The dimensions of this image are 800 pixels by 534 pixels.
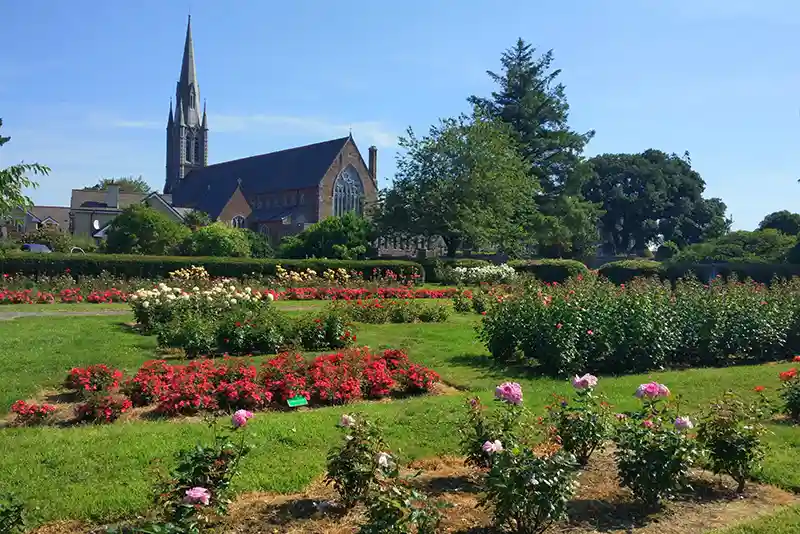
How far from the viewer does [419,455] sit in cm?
575

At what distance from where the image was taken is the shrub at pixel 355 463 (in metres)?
4.19

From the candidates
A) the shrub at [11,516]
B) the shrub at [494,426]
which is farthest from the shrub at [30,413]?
the shrub at [494,426]

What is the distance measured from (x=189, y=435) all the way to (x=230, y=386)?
40.7 inches

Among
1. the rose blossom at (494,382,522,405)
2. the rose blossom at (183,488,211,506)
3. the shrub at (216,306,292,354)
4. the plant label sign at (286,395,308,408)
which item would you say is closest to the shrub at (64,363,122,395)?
the plant label sign at (286,395,308,408)

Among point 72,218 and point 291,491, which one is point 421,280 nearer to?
point 291,491

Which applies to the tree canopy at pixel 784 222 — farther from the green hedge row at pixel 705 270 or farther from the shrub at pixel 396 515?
the shrub at pixel 396 515

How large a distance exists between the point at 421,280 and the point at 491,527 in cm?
2434

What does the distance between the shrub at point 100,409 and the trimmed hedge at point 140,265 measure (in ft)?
48.9

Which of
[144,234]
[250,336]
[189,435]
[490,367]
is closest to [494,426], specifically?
[189,435]

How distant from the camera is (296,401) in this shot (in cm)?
710

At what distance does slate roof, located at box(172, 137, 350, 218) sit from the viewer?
220 feet

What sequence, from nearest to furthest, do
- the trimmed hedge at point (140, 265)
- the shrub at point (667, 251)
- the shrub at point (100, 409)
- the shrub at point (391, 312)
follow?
the shrub at point (100, 409) < the shrub at point (391, 312) < the trimmed hedge at point (140, 265) < the shrub at point (667, 251)

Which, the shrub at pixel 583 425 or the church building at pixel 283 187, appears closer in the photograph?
the shrub at pixel 583 425

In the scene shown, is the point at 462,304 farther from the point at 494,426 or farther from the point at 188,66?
the point at 188,66
